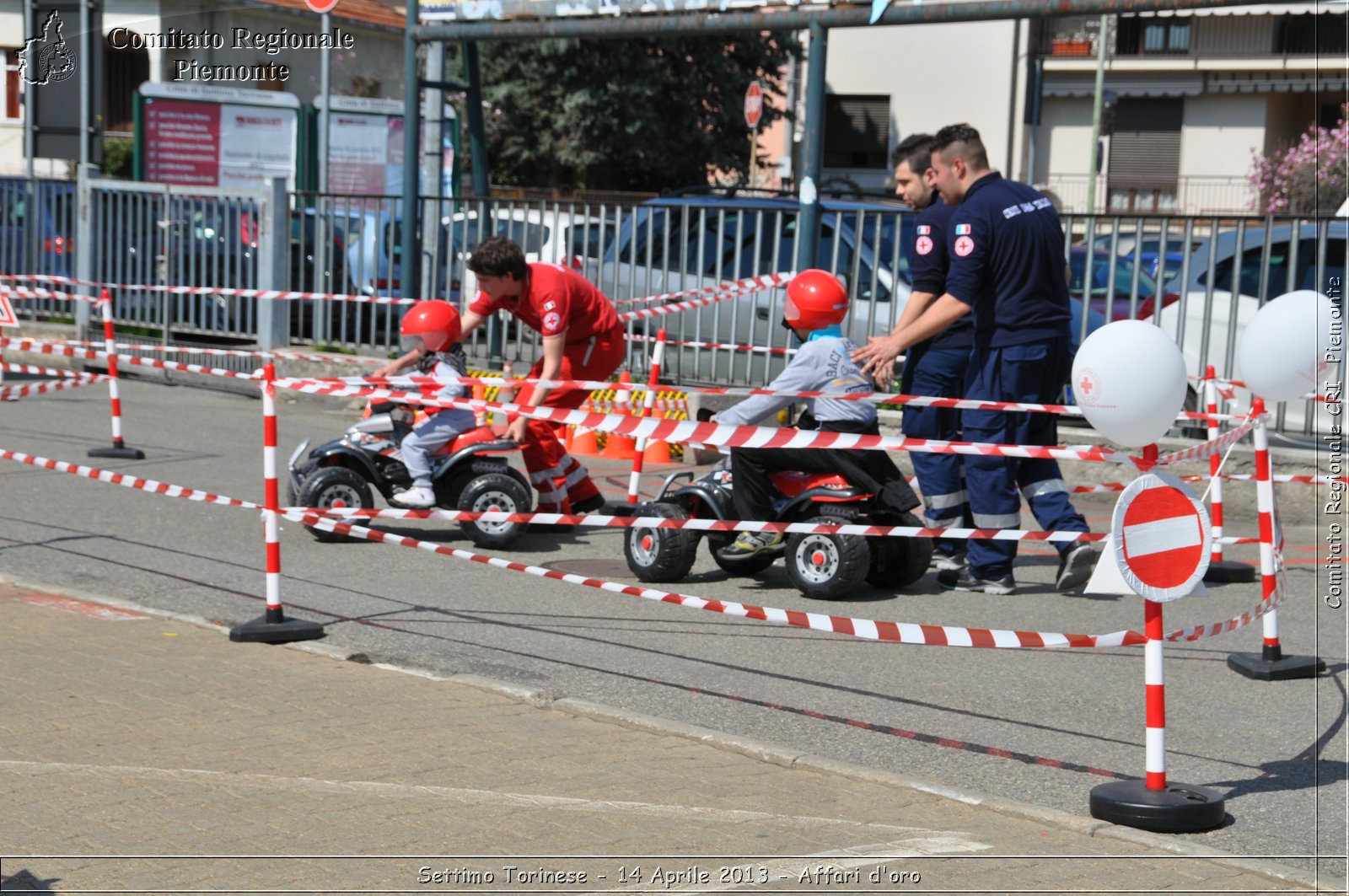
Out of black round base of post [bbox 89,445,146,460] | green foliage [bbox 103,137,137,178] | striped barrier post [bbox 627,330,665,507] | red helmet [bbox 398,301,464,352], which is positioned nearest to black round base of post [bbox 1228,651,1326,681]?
striped barrier post [bbox 627,330,665,507]

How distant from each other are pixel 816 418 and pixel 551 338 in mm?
1803

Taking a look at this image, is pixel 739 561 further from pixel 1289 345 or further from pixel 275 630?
pixel 1289 345

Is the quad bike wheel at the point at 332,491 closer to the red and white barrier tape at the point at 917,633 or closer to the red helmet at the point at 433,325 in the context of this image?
the red helmet at the point at 433,325

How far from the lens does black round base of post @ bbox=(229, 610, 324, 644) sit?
6.69m

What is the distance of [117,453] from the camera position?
11789mm

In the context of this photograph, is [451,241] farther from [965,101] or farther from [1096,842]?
[965,101]

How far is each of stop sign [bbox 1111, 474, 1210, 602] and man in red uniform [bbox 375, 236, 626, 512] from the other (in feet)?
15.4

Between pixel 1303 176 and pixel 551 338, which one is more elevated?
pixel 1303 176

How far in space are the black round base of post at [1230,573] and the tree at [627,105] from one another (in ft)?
99.9

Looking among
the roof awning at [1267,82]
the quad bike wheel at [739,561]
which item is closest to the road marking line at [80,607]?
the quad bike wheel at [739,561]

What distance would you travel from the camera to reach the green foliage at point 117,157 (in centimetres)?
3894

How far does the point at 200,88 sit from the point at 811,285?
51.0 feet

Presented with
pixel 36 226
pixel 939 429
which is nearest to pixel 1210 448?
pixel 939 429

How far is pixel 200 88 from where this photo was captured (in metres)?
21.6
